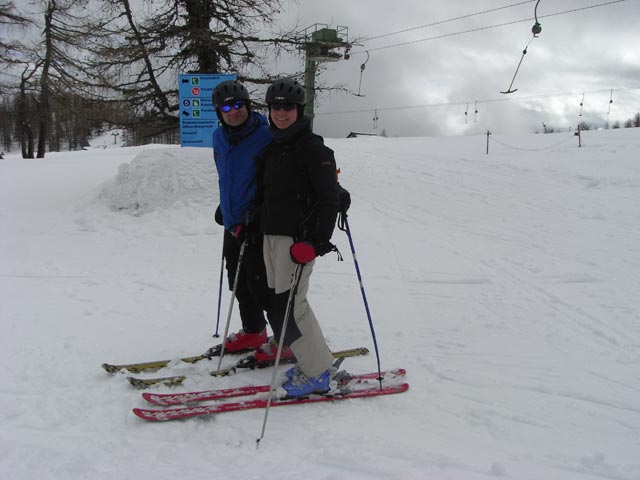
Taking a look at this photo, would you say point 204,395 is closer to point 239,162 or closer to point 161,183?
point 239,162

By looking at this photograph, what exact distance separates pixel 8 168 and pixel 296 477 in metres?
16.8

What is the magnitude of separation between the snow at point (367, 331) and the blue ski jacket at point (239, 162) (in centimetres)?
147

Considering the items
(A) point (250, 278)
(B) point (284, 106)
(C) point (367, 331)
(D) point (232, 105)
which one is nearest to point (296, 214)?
(B) point (284, 106)

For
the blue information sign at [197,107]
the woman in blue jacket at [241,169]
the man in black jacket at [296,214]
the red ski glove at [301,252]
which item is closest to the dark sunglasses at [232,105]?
the woman in blue jacket at [241,169]

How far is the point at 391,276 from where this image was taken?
21.6 ft

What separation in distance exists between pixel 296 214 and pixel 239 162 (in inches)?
29.9

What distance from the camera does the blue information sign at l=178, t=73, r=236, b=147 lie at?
9.66 metres

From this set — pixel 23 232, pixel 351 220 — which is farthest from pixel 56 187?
pixel 351 220

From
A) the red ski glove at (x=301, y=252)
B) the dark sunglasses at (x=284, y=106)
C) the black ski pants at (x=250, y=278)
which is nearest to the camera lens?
the red ski glove at (x=301, y=252)

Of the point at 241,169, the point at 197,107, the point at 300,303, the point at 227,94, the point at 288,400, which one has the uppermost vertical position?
the point at 197,107

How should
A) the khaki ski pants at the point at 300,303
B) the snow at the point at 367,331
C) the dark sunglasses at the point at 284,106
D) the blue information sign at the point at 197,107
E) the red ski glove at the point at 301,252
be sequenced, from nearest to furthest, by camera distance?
the snow at the point at 367,331 < the red ski glove at the point at 301,252 < the dark sunglasses at the point at 284,106 < the khaki ski pants at the point at 300,303 < the blue information sign at the point at 197,107

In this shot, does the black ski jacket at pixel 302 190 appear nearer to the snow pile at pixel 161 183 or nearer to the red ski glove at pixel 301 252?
the red ski glove at pixel 301 252

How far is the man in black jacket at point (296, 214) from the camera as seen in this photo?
3027mm

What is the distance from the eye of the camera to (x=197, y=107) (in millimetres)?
9883
